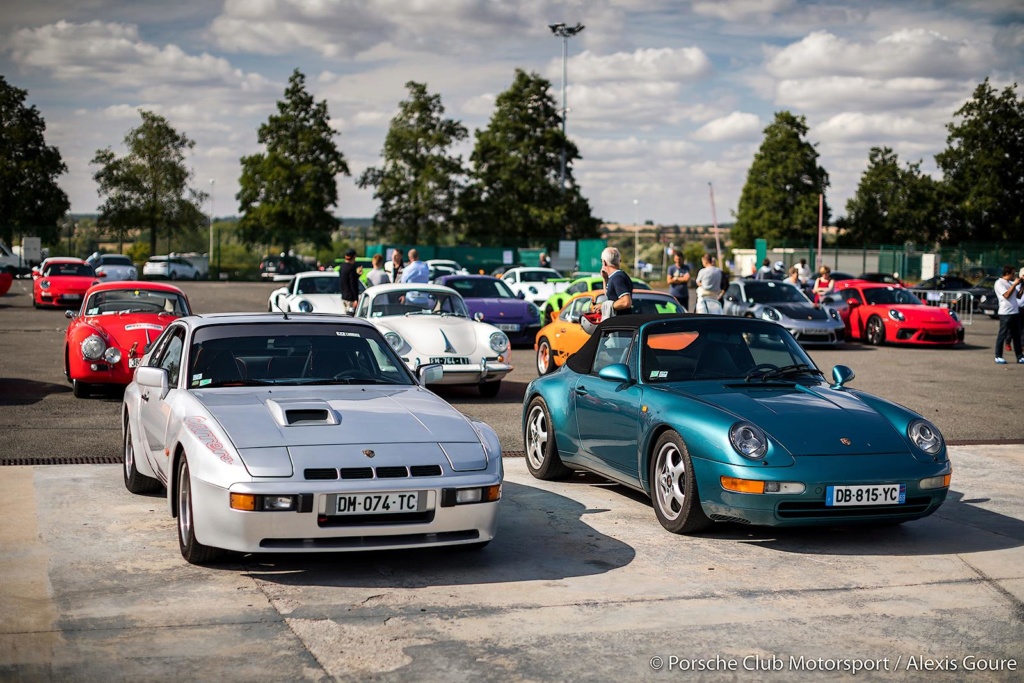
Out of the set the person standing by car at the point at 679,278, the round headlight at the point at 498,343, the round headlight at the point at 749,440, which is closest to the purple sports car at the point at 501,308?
the person standing by car at the point at 679,278

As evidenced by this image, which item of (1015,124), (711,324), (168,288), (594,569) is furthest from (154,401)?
(1015,124)

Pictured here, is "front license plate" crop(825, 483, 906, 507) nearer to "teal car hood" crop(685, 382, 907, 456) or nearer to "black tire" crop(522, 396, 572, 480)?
"teal car hood" crop(685, 382, 907, 456)

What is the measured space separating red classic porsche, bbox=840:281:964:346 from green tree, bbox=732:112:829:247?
167 feet

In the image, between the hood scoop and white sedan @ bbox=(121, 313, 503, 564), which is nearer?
white sedan @ bbox=(121, 313, 503, 564)

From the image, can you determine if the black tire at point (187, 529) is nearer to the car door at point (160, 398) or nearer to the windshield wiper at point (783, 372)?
the car door at point (160, 398)

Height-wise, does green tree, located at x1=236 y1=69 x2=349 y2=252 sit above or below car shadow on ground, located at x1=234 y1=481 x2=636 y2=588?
above

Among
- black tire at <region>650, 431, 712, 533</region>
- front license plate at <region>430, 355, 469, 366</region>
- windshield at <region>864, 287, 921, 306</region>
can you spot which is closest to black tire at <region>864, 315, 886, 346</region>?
windshield at <region>864, 287, 921, 306</region>

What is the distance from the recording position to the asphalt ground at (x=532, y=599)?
473 cm

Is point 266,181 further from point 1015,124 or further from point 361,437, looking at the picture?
point 361,437

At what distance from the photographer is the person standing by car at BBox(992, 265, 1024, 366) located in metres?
19.9

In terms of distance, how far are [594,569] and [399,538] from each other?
1.14 metres

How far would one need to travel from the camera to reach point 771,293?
963 inches

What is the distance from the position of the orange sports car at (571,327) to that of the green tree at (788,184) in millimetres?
60150

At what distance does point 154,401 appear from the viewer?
7246 millimetres
